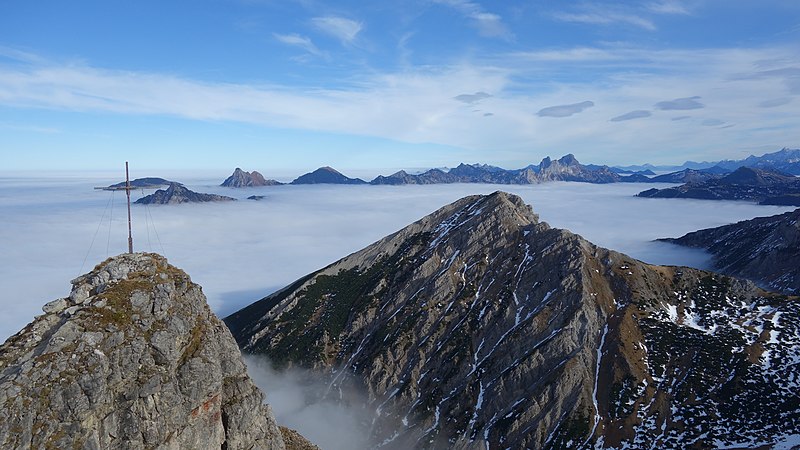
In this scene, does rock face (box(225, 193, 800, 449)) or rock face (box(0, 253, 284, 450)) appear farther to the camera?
rock face (box(225, 193, 800, 449))

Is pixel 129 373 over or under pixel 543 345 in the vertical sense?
over

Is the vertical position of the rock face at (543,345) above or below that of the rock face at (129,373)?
below

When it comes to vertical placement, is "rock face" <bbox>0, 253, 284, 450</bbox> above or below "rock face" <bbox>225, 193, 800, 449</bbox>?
above

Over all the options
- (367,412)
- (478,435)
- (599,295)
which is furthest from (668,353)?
(367,412)

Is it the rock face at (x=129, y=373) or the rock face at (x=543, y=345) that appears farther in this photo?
the rock face at (x=543, y=345)
